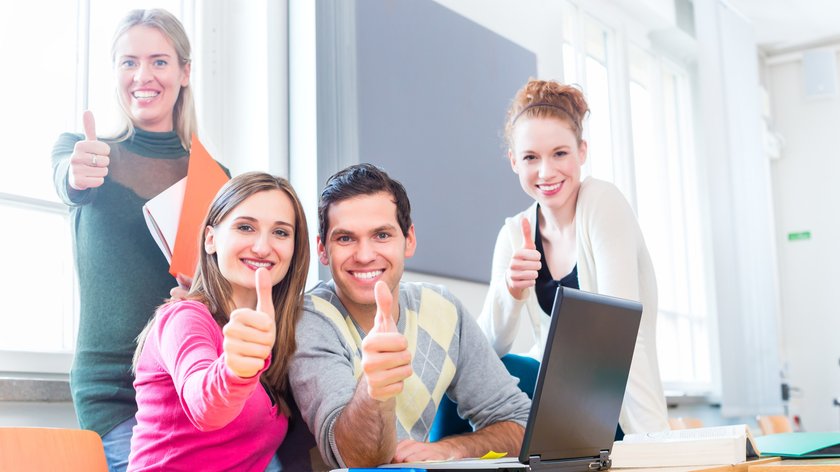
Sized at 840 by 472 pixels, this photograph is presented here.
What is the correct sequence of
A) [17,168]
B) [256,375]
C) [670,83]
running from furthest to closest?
[670,83] < [17,168] < [256,375]

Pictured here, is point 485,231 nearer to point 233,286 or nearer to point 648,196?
point 233,286

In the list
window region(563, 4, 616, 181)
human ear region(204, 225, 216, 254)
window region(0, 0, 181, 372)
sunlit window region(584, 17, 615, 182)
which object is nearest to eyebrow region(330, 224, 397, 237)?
human ear region(204, 225, 216, 254)

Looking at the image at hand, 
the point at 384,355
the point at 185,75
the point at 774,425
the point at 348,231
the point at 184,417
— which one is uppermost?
the point at 185,75

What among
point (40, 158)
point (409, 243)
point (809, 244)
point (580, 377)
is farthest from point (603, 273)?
point (809, 244)

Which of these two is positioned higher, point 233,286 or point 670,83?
point 670,83

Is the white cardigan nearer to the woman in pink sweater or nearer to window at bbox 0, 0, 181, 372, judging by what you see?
the woman in pink sweater

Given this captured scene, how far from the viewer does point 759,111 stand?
6.39 metres

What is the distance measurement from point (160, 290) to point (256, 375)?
1.27m

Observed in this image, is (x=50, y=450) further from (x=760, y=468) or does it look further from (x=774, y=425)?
(x=774, y=425)

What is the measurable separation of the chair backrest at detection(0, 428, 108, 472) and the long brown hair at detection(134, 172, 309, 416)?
8.0 inches

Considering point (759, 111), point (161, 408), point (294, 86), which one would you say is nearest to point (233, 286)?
point (161, 408)

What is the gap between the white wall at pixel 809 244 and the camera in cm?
690

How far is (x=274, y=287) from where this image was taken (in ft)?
5.82

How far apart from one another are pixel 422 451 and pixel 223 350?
48cm
